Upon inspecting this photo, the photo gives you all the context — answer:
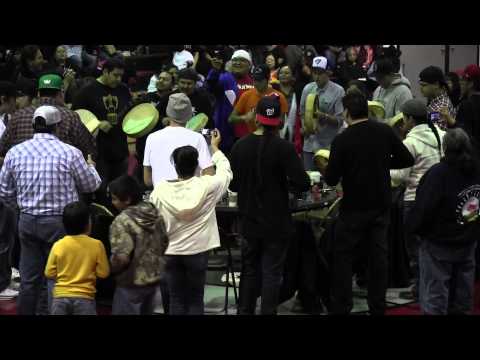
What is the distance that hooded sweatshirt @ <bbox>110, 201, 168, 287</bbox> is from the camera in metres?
5.58

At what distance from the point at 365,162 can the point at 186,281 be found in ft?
4.81

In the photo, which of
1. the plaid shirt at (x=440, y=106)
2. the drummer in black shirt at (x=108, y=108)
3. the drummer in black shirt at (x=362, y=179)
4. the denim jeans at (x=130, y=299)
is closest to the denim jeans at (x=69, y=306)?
the denim jeans at (x=130, y=299)

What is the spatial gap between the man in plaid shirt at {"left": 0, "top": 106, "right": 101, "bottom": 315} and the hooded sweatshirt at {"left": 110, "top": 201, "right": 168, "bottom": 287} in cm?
86

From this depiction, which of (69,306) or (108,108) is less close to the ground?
(108,108)

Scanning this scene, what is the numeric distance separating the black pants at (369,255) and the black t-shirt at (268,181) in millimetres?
419

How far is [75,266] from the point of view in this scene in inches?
220

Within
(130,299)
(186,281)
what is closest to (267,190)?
(186,281)

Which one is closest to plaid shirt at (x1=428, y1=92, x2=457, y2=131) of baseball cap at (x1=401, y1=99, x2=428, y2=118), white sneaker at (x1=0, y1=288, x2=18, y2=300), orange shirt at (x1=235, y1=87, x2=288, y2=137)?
baseball cap at (x1=401, y1=99, x2=428, y2=118)

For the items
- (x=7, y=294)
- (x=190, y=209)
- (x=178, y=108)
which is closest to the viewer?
(x=190, y=209)

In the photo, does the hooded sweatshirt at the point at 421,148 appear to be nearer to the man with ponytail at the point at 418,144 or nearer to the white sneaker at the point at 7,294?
the man with ponytail at the point at 418,144

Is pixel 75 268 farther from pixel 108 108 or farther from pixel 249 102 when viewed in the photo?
pixel 249 102

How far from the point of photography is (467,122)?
875cm

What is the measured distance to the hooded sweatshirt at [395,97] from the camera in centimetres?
909
